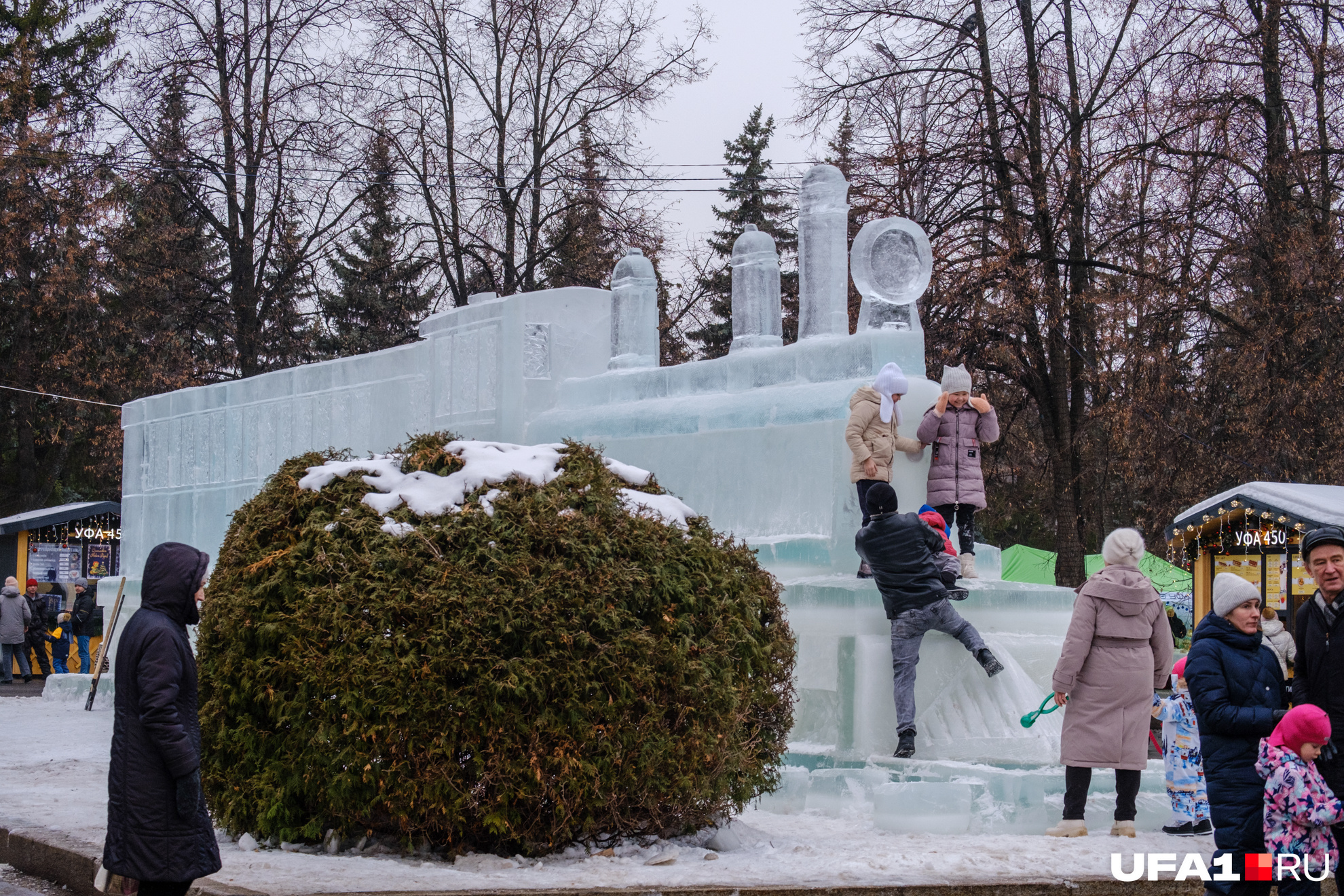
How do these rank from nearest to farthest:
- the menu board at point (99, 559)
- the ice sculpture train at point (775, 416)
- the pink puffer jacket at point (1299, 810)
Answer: the pink puffer jacket at point (1299, 810)
the ice sculpture train at point (775, 416)
the menu board at point (99, 559)

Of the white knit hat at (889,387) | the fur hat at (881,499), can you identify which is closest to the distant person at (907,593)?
the fur hat at (881,499)

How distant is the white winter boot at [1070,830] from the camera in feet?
22.8

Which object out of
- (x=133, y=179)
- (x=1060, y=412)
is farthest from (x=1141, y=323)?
(x=133, y=179)

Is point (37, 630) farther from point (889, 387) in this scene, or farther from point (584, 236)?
point (889, 387)

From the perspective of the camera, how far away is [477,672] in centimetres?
559

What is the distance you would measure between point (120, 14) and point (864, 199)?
511 inches

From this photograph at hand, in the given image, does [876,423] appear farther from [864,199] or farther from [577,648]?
[864,199]

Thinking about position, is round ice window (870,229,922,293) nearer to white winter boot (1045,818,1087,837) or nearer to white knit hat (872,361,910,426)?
white knit hat (872,361,910,426)

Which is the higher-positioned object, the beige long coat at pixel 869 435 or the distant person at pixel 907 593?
the beige long coat at pixel 869 435

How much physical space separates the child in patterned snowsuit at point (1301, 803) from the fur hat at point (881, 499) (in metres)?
3.55

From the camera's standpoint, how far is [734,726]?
6176 mm

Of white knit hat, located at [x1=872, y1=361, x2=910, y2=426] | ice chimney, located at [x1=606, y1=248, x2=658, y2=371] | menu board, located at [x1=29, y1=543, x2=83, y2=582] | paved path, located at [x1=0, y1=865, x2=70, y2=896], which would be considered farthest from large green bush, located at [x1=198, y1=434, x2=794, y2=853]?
menu board, located at [x1=29, y1=543, x2=83, y2=582]

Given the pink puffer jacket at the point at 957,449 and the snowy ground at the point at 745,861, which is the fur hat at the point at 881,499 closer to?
the pink puffer jacket at the point at 957,449

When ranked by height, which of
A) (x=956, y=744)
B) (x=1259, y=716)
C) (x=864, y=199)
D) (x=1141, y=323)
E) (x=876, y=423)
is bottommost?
(x=956, y=744)
